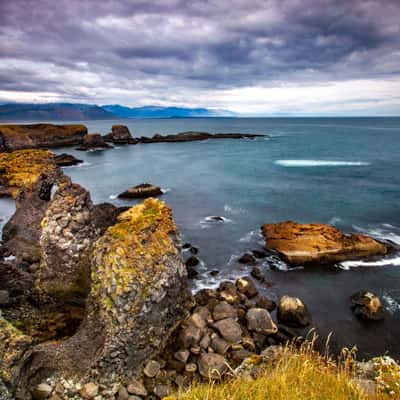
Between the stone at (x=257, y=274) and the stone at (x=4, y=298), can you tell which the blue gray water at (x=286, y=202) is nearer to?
the stone at (x=257, y=274)

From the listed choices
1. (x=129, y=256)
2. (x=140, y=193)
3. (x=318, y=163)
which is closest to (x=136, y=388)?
(x=129, y=256)

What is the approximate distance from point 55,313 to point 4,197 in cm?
2948

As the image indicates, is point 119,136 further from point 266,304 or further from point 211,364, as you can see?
point 211,364

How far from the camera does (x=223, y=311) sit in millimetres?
13164

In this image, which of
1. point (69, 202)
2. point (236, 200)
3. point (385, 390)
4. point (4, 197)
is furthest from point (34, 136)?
point (385, 390)

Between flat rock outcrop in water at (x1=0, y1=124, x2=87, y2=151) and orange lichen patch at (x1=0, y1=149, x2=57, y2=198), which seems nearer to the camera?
orange lichen patch at (x1=0, y1=149, x2=57, y2=198)

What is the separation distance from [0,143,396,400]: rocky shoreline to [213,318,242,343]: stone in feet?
0.13

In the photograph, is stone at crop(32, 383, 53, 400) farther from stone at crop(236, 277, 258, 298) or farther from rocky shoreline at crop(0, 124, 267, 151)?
rocky shoreline at crop(0, 124, 267, 151)

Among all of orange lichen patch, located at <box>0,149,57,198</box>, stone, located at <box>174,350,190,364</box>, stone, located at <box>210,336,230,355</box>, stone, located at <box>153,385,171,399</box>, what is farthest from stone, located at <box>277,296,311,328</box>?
orange lichen patch, located at <box>0,149,57,198</box>

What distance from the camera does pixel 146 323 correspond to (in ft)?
30.4

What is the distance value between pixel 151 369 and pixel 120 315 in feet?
7.26

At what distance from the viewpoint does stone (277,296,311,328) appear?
13984mm

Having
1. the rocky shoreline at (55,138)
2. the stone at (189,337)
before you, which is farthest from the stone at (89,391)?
the rocky shoreline at (55,138)

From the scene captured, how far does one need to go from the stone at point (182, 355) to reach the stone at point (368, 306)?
9.41 m
